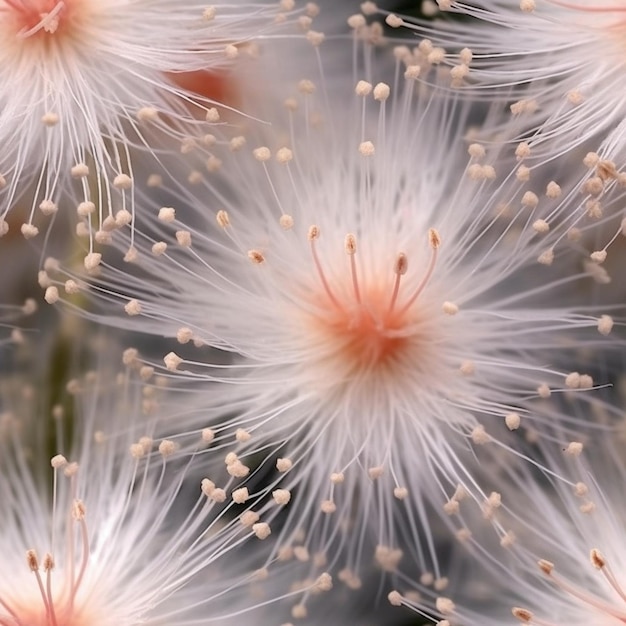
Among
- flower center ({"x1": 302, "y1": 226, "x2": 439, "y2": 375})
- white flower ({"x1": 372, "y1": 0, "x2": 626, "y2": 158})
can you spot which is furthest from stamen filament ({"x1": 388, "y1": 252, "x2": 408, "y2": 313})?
white flower ({"x1": 372, "y1": 0, "x2": 626, "y2": 158})

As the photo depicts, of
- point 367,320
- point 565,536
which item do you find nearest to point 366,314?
point 367,320

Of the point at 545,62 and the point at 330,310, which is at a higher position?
the point at 545,62

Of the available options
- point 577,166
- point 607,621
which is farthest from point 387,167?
point 607,621

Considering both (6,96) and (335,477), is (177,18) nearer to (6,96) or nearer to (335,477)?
(6,96)

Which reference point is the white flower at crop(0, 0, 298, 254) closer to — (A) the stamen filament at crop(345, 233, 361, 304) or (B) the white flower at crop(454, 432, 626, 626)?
(A) the stamen filament at crop(345, 233, 361, 304)

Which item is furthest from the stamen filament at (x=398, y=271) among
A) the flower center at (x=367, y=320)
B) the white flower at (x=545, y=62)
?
the white flower at (x=545, y=62)

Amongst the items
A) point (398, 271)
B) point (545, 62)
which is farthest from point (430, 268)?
point (545, 62)

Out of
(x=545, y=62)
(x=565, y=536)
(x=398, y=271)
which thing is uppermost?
(x=545, y=62)

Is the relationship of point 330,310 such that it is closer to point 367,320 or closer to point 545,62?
point 367,320
